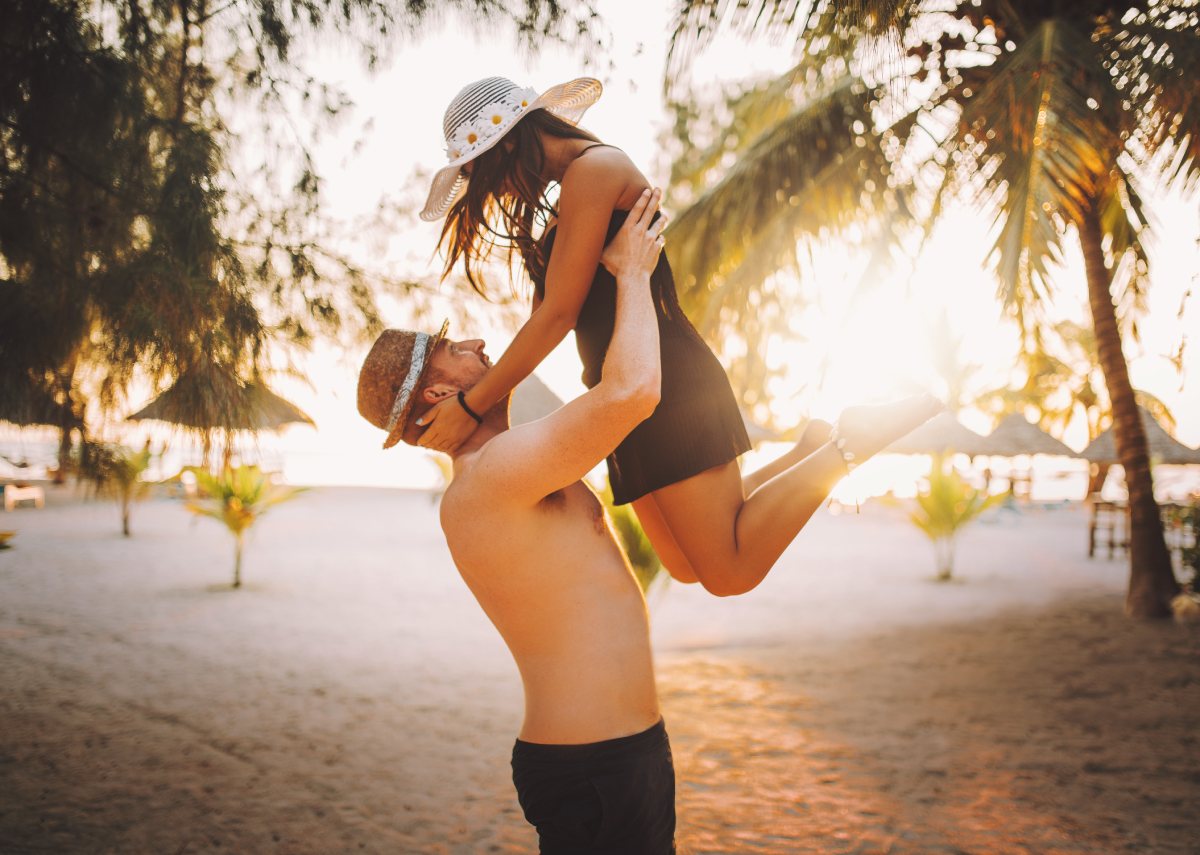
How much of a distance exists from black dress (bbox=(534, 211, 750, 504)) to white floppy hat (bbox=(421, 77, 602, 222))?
0.28m

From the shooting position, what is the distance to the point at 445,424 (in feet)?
5.56

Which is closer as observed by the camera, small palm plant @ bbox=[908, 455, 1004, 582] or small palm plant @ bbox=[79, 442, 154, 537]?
small palm plant @ bbox=[79, 442, 154, 537]

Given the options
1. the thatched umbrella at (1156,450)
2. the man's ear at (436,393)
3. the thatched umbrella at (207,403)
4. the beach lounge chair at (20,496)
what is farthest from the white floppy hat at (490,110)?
the beach lounge chair at (20,496)

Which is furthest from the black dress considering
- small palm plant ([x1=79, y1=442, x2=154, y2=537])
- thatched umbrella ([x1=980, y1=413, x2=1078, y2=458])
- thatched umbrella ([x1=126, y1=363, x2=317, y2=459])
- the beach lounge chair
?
thatched umbrella ([x1=980, y1=413, x2=1078, y2=458])

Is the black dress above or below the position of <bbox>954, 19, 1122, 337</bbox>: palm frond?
below

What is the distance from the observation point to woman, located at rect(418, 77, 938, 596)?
1.85m

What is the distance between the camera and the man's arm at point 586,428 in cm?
142

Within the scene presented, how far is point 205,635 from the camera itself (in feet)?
26.6

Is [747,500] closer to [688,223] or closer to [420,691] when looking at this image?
[420,691]

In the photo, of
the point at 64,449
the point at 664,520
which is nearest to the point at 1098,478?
the point at 664,520

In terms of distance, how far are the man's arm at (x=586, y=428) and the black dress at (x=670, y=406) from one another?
395mm

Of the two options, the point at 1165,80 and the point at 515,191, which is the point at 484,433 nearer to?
the point at 515,191

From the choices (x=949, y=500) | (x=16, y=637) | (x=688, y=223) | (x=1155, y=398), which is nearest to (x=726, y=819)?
(x=688, y=223)

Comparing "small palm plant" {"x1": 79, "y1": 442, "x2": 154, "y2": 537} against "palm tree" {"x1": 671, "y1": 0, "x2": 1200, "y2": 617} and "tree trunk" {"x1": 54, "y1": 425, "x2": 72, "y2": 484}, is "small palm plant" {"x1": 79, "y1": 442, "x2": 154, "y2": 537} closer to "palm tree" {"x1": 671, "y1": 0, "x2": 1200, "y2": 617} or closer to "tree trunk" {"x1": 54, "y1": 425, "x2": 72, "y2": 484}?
"tree trunk" {"x1": 54, "y1": 425, "x2": 72, "y2": 484}
